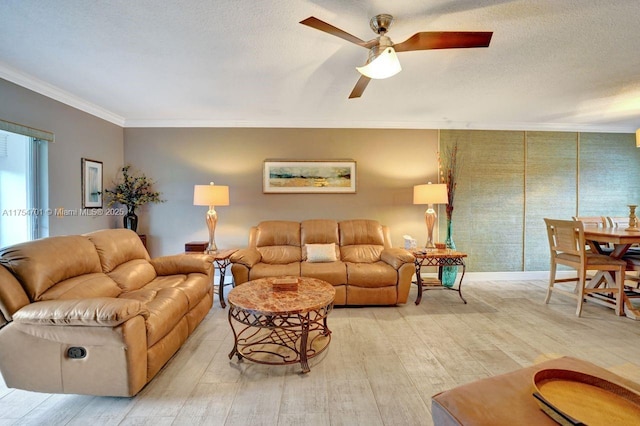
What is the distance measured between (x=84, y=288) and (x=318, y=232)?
2.58 m

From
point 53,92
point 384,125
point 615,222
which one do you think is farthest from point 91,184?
point 615,222

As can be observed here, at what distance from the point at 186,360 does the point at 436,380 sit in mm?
1926

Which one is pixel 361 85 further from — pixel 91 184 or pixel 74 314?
pixel 91 184

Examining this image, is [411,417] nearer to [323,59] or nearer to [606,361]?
[606,361]

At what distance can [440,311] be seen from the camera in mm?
3256

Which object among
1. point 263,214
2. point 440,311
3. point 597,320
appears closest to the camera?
point 597,320

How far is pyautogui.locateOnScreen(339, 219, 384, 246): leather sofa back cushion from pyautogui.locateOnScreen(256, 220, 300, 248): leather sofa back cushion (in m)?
0.67

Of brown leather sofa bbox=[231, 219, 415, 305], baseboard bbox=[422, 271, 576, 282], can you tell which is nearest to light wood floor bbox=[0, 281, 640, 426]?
brown leather sofa bbox=[231, 219, 415, 305]

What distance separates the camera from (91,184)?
3656mm

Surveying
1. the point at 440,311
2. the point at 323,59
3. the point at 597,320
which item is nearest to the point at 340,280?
the point at 440,311

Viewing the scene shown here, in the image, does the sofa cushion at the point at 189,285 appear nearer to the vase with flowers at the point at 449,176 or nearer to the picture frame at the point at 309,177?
the picture frame at the point at 309,177

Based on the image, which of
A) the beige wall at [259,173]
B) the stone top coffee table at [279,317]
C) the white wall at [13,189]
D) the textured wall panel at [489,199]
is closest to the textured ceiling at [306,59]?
the beige wall at [259,173]

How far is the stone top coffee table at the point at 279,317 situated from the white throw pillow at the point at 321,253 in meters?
0.88

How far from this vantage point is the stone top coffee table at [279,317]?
2027 mm
